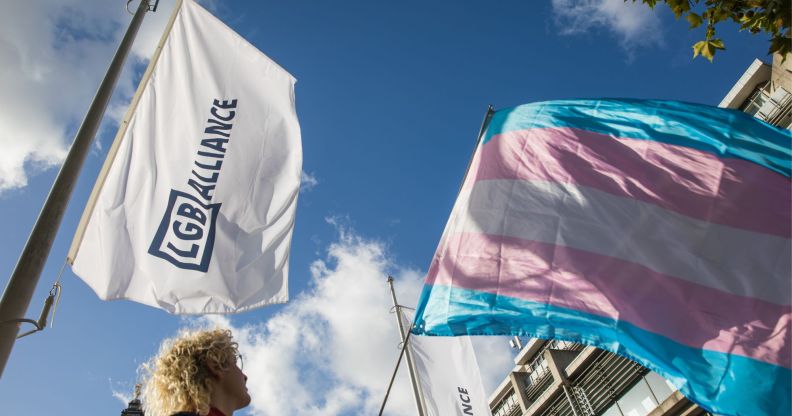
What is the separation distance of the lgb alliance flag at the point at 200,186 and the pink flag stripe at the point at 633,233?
199 centimetres

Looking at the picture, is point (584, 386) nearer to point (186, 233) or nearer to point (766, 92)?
point (766, 92)

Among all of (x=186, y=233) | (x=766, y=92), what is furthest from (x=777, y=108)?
(x=186, y=233)

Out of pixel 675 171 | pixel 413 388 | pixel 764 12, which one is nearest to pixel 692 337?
pixel 675 171

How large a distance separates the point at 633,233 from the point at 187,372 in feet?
11.6

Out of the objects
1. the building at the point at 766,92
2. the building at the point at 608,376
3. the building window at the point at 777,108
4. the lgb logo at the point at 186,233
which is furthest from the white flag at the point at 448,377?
the building window at the point at 777,108

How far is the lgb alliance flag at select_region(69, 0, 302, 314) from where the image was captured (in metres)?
4.71

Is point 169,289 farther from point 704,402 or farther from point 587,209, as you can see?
point 704,402

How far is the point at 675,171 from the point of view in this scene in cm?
483

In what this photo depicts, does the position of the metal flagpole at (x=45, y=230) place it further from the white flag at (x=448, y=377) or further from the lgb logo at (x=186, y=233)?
the white flag at (x=448, y=377)

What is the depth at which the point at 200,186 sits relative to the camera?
5.31m

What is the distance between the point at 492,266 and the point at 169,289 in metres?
2.76

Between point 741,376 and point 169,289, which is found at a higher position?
point 169,289

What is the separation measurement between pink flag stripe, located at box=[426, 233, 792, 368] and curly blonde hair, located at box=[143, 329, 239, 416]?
2380 mm

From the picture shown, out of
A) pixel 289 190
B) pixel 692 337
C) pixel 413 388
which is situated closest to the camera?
pixel 692 337
